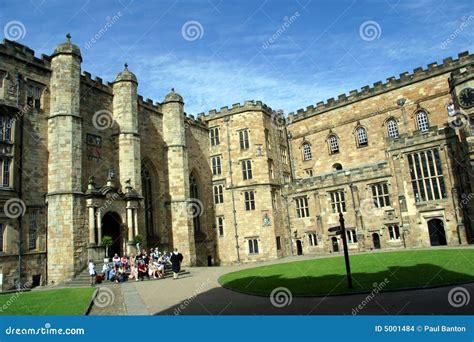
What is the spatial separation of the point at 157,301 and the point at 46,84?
1696 centimetres

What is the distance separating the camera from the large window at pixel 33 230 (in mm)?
20688

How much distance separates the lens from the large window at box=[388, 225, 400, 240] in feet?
98.4

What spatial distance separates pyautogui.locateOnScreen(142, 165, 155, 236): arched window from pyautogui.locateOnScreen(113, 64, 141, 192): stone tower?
3136 millimetres

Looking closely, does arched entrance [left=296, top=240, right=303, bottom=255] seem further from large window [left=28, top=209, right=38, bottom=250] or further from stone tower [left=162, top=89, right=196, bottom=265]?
large window [left=28, top=209, right=38, bottom=250]

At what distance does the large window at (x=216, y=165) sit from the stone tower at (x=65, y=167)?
54.6 feet

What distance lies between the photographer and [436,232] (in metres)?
29.8

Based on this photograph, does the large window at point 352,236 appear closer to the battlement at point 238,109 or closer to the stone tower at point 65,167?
the battlement at point 238,109

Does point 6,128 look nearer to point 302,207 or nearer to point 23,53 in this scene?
point 23,53

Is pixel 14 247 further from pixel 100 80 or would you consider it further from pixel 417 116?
pixel 417 116

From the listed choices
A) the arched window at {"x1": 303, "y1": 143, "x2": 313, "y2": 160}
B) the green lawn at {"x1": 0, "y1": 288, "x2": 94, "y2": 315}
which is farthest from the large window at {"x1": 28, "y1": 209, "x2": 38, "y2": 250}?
the arched window at {"x1": 303, "y1": 143, "x2": 313, "y2": 160}

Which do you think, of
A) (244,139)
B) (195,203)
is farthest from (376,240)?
(195,203)

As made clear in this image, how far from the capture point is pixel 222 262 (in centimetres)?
3522

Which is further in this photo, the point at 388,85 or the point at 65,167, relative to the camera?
the point at 388,85

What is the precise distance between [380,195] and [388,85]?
11.3 m
